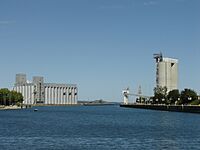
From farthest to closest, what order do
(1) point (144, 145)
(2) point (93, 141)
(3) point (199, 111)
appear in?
(3) point (199, 111)
(2) point (93, 141)
(1) point (144, 145)

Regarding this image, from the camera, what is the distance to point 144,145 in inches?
2408

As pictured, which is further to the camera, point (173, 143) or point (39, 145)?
point (173, 143)

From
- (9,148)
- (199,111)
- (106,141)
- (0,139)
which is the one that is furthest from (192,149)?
→ (199,111)

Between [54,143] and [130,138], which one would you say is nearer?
[54,143]

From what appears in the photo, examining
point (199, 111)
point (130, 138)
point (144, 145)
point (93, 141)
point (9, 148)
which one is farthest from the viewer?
point (199, 111)

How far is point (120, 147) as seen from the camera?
5844 centimetres

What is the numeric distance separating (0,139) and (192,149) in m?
27.3

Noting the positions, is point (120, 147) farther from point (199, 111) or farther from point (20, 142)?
point (199, 111)

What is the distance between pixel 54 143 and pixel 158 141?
1504 centimetres

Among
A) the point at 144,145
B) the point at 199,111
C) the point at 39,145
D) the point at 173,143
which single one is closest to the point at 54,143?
the point at 39,145

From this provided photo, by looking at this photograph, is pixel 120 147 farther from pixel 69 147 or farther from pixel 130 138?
pixel 130 138

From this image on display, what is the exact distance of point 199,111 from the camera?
199m

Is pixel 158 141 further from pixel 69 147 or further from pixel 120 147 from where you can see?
pixel 69 147

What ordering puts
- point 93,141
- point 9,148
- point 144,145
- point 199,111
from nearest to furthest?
point 9,148 < point 144,145 < point 93,141 < point 199,111
